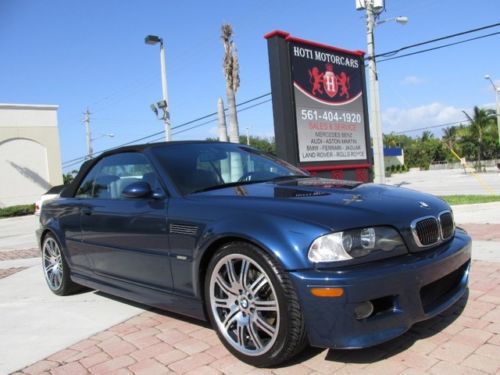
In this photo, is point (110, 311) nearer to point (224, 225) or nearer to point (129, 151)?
point (129, 151)

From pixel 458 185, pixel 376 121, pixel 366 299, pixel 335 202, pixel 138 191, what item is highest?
pixel 376 121

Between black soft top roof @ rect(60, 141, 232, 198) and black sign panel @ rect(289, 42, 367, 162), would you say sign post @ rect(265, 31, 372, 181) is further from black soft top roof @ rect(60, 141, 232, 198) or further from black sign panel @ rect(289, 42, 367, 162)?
black soft top roof @ rect(60, 141, 232, 198)

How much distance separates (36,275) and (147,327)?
11.1 ft

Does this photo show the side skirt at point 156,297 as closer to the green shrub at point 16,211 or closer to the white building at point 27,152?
the green shrub at point 16,211

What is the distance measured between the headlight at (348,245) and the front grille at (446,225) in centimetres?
66

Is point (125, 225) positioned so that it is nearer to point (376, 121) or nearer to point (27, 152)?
point (376, 121)

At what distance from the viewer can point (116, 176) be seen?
178 inches

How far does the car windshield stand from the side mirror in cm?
21

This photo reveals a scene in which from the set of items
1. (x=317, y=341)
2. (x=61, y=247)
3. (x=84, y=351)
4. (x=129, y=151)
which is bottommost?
(x=84, y=351)

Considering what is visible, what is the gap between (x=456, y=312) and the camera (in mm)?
3811

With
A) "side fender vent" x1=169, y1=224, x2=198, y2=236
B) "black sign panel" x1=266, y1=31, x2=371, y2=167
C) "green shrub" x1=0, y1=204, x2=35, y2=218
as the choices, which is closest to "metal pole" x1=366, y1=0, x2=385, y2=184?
"black sign panel" x1=266, y1=31, x2=371, y2=167

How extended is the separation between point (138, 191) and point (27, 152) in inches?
1057

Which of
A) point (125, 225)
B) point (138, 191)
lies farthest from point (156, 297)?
point (138, 191)

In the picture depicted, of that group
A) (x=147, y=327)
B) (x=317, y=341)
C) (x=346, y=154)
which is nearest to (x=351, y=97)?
(x=346, y=154)
